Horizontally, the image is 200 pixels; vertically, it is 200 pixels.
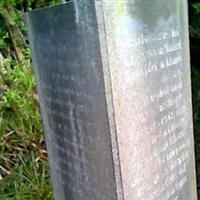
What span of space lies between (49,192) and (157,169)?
134cm

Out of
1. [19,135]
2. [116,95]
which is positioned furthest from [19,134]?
[116,95]

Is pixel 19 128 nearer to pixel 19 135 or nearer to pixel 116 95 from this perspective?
pixel 19 135

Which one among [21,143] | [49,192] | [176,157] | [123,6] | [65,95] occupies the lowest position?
[49,192]

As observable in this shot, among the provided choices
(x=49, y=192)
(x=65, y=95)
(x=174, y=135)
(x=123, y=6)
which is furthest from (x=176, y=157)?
(x=49, y=192)

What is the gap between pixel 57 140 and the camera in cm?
248

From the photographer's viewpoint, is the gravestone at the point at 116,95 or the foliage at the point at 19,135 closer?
the gravestone at the point at 116,95

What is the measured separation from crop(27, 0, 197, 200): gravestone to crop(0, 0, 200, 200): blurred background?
95cm

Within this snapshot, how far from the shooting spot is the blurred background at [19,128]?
11.4ft

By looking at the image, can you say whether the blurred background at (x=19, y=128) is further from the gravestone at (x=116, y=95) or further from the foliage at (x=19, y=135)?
the gravestone at (x=116, y=95)

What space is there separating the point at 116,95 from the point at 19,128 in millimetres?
1848

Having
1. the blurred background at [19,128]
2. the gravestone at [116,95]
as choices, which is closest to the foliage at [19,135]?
the blurred background at [19,128]

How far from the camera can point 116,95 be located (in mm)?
1980

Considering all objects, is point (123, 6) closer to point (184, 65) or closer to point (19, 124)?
point (184, 65)

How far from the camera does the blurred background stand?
3.48 meters
